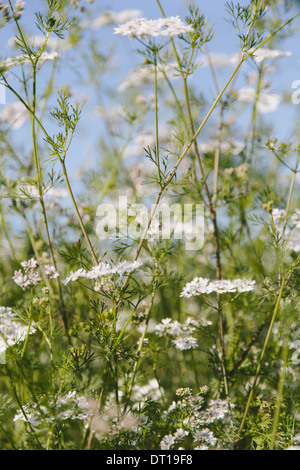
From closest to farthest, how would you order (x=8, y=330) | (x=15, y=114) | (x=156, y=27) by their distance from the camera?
(x=156, y=27)
(x=8, y=330)
(x=15, y=114)

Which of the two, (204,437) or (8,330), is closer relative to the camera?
(204,437)

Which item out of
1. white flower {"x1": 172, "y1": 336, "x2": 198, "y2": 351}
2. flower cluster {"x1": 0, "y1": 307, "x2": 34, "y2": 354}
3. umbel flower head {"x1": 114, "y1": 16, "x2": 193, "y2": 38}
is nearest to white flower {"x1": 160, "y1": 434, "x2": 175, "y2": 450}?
white flower {"x1": 172, "y1": 336, "x2": 198, "y2": 351}

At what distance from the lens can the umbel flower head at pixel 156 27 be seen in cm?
120

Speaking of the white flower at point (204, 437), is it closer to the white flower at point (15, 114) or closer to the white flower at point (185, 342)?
the white flower at point (185, 342)

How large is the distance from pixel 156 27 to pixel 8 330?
113 cm

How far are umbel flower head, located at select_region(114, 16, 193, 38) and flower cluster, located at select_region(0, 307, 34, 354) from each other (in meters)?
0.99

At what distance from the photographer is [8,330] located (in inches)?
54.0

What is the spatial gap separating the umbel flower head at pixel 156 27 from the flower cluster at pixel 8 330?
987 millimetres

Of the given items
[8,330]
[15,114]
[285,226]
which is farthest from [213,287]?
[15,114]

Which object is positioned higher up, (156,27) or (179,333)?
(156,27)

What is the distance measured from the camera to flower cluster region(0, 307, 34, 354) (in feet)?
4.15

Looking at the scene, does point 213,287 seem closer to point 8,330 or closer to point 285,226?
point 285,226

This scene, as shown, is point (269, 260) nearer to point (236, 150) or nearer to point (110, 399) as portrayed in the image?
point (236, 150)
